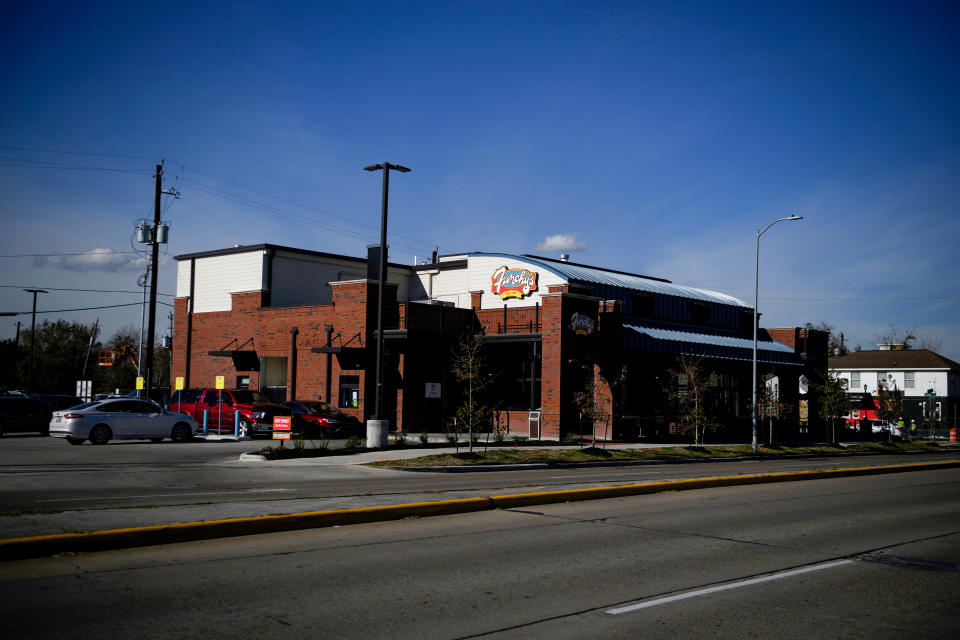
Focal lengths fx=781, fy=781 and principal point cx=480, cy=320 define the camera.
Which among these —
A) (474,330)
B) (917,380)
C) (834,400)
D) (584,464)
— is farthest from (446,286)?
(917,380)

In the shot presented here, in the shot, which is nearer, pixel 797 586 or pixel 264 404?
pixel 797 586

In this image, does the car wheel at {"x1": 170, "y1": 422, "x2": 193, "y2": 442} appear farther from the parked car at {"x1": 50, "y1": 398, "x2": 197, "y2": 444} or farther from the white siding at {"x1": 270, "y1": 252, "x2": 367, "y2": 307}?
the white siding at {"x1": 270, "y1": 252, "x2": 367, "y2": 307}

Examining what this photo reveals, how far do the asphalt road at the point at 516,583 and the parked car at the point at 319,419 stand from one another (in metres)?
20.1

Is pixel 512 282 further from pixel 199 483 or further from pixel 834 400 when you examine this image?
pixel 199 483

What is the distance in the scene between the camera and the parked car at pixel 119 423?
1015 inches

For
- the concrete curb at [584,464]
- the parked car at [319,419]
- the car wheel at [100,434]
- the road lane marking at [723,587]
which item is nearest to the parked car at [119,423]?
the car wheel at [100,434]

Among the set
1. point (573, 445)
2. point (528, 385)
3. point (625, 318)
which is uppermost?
point (625, 318)

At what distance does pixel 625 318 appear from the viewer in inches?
1569

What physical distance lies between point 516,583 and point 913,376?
277ft

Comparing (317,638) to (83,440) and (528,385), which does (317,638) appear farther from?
(528,385)

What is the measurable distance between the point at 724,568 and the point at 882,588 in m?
1.55

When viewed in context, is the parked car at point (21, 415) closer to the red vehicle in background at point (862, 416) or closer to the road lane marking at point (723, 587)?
the road lane marking at point (723, 587)

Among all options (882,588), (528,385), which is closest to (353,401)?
(528,385)

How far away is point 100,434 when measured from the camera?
87.2ft
